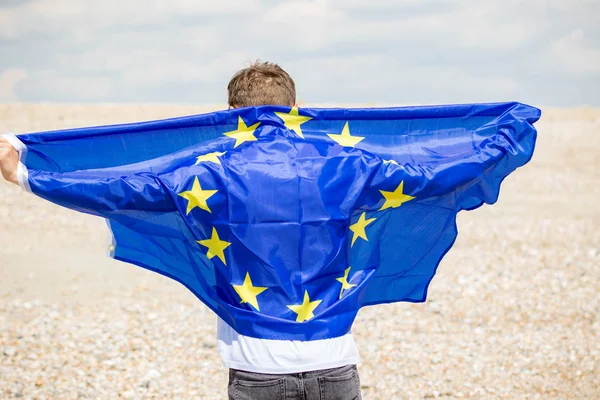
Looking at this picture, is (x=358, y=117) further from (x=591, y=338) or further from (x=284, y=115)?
(x=591, y=338)

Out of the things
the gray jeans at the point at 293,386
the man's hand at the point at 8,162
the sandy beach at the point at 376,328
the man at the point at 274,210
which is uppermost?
the man's hand at the point at 8,162

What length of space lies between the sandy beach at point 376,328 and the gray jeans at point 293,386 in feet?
13.6

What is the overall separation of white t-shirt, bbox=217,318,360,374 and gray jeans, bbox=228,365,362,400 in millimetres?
27

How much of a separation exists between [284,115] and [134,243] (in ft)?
3.61

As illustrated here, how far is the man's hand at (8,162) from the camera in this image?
354 centimetres

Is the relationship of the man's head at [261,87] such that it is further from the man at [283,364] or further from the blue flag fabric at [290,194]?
the blue flag fabric at [290,194]

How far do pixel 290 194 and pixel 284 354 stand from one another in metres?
0.69

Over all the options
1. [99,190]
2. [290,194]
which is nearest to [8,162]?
[99,190]

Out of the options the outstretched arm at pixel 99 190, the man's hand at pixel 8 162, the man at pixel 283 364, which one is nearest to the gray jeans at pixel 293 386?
the man at pixel 283 364

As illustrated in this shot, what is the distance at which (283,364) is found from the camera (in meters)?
3.21

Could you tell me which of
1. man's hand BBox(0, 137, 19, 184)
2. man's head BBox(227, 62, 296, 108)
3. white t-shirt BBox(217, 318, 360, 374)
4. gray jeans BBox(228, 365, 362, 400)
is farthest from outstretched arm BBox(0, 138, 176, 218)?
gray jeans BBox(228, 365, 362, 400)

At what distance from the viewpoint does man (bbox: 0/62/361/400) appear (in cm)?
319

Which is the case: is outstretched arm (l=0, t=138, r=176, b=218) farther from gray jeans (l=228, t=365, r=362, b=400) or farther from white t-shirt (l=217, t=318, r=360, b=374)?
gray jeans (l=228, t=365, r=362, b=400)

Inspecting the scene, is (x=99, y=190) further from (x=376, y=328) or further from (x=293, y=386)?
(x=376, y=328)
